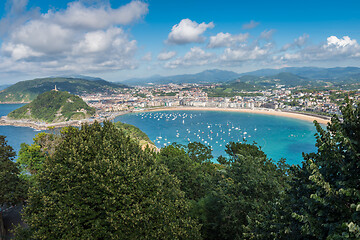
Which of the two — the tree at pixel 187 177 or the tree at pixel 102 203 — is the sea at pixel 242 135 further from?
the tree at pixel 102 203

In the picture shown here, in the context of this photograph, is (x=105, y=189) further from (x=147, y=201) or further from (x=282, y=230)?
(x=282, y=230)

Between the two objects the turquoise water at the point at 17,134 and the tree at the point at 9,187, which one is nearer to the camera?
the tree at the point at 9,187

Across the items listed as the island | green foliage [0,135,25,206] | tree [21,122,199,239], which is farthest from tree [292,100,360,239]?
the island

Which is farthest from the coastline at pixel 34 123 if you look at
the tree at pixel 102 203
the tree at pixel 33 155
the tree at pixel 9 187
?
the tree at pixel 102 203

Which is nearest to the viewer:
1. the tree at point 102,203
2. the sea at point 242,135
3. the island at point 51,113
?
the tree at point 102,203

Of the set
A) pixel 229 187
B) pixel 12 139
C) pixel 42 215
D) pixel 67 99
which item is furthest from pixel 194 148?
pixel 67 99

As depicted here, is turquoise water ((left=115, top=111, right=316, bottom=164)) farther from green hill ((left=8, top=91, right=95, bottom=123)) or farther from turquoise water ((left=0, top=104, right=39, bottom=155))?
turquoise water ((left=0, top=104, right=39, bottom=155))

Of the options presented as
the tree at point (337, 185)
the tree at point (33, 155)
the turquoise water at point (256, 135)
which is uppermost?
the tree at point (337, 185)

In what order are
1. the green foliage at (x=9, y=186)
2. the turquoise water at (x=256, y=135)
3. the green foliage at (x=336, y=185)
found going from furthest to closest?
the turquoise water at (x=256, y=135), the green foliage at (x=9, y=186), the green foliage at (x=336, y=185)
